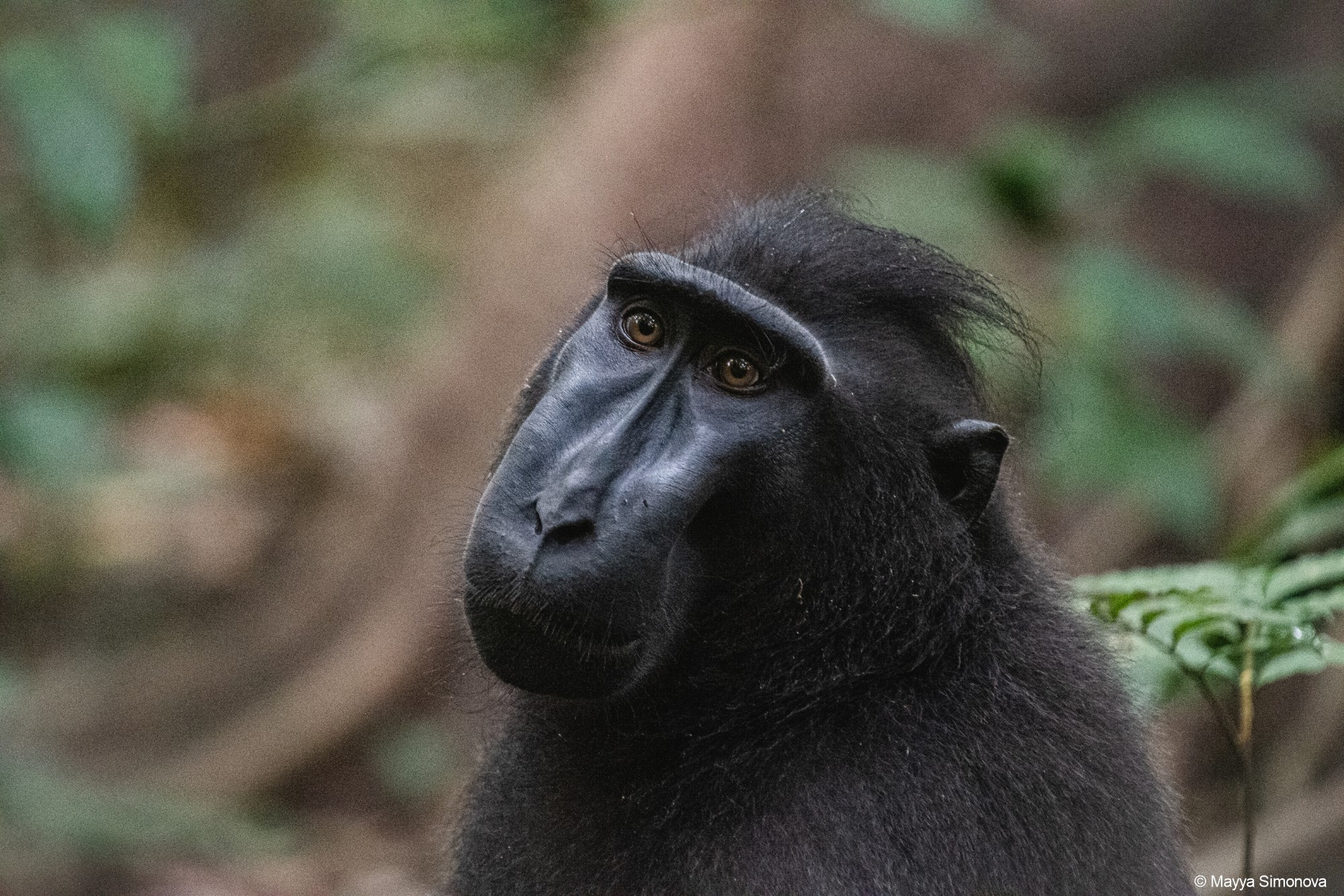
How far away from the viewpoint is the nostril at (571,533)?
3.14 m

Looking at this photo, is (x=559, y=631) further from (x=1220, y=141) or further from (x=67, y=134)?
(x=1220, y=141)

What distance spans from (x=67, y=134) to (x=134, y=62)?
441mm

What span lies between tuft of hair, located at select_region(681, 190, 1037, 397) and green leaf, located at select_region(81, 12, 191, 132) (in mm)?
2608

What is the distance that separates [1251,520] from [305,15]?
820 centimetres

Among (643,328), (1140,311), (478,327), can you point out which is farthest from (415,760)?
(643,328)

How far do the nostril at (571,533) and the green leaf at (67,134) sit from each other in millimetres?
2944

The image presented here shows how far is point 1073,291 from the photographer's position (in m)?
6.65

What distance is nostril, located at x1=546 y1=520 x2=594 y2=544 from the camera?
3145mm

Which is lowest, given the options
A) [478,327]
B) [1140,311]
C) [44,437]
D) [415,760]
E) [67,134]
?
[415,760]

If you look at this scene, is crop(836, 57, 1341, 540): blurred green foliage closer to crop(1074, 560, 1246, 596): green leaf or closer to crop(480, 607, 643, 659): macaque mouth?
crop(1074, 560, 1246, 596): green leaf

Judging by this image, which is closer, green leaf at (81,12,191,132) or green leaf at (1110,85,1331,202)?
green leaf at (81,12,191,132)

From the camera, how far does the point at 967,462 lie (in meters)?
3.55

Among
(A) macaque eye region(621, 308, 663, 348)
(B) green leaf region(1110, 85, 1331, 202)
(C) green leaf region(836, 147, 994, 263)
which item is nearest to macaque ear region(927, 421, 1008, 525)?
(A) macaque eye region(621, 308, 663, 348)

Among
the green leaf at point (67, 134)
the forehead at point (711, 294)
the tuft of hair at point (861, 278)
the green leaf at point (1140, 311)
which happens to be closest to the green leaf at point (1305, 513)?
the tuft of hair at point (861, 278)
